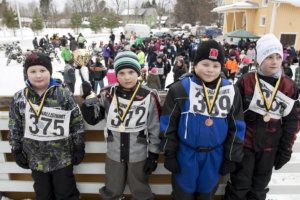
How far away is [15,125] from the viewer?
2.06 meters

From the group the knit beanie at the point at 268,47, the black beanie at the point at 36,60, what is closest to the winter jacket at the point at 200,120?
the knit beanie at the point at 268,47

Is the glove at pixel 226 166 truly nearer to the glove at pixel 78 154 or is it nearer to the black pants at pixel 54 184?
the glove at pixel 78 154

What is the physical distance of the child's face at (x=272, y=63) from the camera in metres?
2.06

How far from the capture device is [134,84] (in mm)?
2086

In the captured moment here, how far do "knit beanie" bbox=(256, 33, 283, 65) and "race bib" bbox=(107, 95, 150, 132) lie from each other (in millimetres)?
1222

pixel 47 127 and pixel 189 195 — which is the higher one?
pixel 47 127

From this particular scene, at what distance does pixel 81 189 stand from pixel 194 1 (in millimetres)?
65508

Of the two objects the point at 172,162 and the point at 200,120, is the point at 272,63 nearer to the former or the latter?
the point at 200,120

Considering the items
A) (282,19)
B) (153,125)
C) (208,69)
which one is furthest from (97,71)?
(282,19)

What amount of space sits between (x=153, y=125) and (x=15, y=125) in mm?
1346

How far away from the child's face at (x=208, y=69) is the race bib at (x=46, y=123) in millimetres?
1326

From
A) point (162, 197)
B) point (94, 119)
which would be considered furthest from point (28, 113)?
point (162, 197)

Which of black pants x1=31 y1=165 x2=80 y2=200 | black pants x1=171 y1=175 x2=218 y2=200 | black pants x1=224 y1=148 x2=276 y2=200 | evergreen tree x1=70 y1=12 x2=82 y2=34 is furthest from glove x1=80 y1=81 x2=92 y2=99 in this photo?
evergreen tree x1=70 y1=12 x2=82 y2=34

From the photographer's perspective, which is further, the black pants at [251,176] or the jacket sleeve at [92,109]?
the black pants at [251,176]
